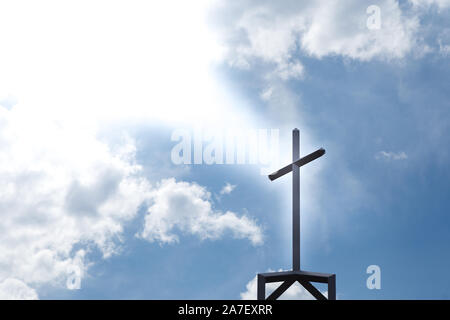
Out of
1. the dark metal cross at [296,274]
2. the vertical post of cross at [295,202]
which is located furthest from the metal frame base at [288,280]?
the vertical post of cross at [295,202]

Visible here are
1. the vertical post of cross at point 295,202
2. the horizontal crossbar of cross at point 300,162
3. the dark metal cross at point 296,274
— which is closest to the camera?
the dark metal cross at point 296,274

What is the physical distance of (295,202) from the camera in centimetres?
1609

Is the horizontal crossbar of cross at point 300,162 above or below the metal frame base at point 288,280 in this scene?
above

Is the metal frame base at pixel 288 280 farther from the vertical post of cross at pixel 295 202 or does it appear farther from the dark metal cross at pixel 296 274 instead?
the vertical post of cross at pixel 295 202

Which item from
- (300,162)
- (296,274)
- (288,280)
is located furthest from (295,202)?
(288,280)

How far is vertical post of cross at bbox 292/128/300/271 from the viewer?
15.5m

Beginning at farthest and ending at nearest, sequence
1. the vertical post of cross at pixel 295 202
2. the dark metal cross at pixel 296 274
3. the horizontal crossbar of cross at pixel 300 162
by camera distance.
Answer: the horizontal crossbar of cross at pixel 300 162
the vertical post of cross at pixel 295 202
the dark metal cross at pixel 296 274

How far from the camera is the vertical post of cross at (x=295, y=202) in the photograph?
15.5 metres

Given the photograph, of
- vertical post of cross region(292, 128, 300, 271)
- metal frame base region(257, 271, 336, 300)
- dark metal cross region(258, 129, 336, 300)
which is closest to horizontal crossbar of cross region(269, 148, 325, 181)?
dark metal cross region(258, 129, 336, 300)

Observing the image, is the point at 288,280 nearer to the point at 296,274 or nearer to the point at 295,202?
the point at 296,274

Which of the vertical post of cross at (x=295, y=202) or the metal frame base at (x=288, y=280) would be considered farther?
the vertical post of cross at (x=295, y=202)
